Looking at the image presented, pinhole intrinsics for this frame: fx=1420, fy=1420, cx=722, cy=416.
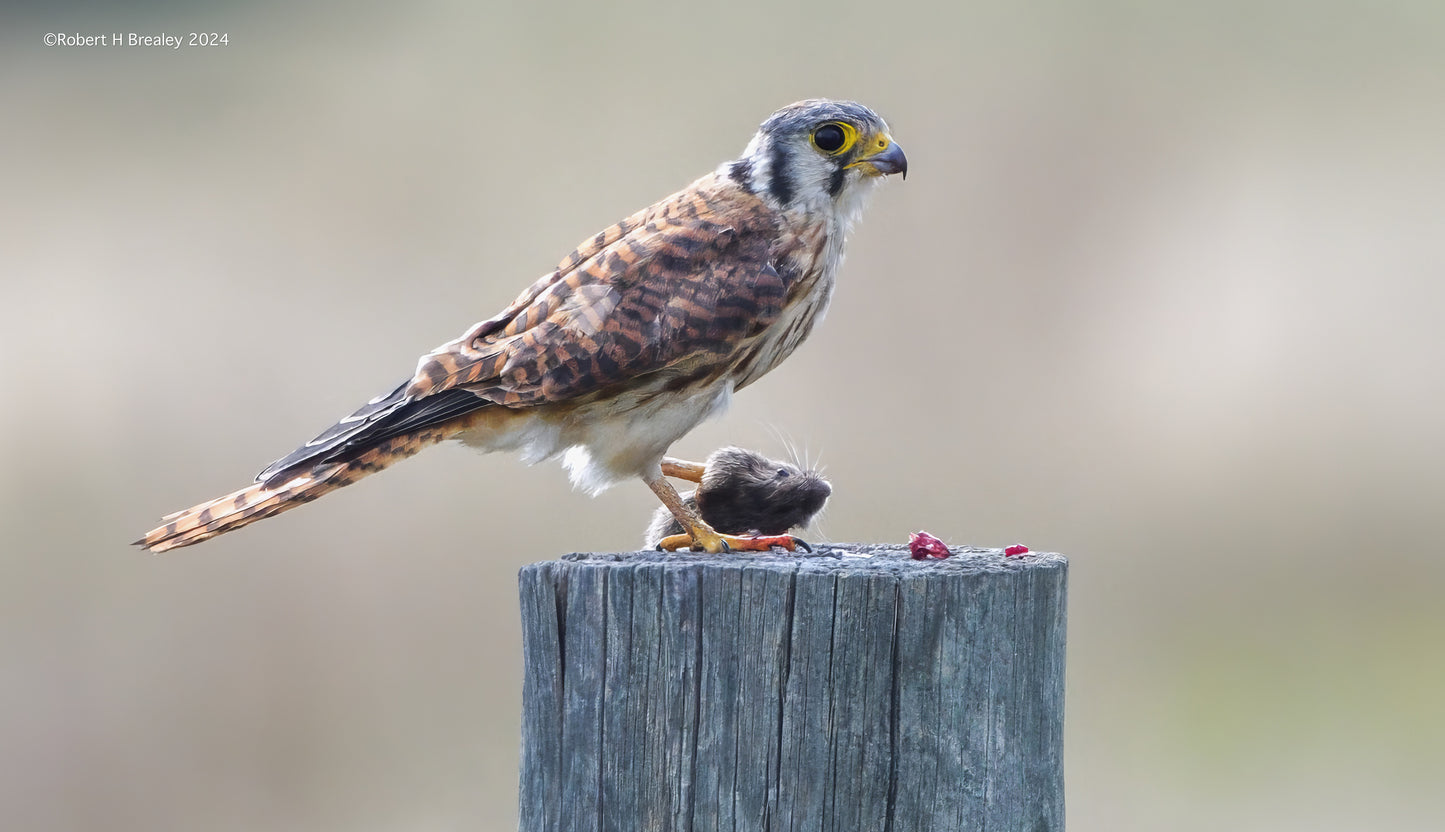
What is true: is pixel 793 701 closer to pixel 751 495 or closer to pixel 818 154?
pixel 751 495

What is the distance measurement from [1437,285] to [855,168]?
6.91 metres

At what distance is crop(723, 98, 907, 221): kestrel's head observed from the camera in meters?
3.67

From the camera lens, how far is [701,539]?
326cm

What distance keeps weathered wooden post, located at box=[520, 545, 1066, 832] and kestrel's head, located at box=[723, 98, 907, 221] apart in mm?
1513

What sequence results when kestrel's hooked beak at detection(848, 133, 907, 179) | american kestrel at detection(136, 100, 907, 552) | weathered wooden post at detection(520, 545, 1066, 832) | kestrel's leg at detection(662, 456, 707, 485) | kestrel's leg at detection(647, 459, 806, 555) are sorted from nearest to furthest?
weathered wooden post at detection(520, 545, 1066, 832), kestrel's leg at detection(647, 459, 806, 555), american kestrel at detection(136, 100, 907, 552), kestrel's hooked beak at detection(848, 133, 907, 179), kestrel's leg at detection(662, 456, 707, 485)

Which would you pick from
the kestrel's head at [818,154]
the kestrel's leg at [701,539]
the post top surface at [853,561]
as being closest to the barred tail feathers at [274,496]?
the kestrel's leg at [701,539]

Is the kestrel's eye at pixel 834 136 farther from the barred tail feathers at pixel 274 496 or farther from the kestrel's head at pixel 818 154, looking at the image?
the barred tail feathers at pixel 274 496

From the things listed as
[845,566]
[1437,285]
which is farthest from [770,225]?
[1437,285]

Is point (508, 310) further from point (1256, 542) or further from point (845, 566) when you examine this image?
point (1256, 542)

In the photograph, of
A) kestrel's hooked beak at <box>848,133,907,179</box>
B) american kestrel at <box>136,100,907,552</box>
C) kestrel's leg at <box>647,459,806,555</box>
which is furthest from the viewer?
kestrel's hooked beak at <box>848,133,907,179</box>

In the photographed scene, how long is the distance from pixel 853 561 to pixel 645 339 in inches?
37.7

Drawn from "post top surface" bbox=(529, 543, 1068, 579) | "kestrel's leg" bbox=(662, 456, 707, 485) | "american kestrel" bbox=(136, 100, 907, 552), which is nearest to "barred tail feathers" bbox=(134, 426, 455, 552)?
"american kestrel" bbox=(136, 100, 907, 552)

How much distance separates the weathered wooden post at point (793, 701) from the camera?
2.29 metres

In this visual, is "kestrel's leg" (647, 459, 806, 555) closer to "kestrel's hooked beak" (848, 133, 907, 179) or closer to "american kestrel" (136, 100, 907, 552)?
"american kestrel" (136, 100, 907, 552)
